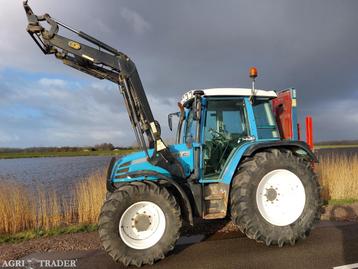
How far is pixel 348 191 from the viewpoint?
962 centimetres

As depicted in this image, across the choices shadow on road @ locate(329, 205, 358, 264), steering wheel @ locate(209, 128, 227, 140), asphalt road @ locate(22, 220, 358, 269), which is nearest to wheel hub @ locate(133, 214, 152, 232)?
asphalt road @ locate(22, 220, 358, 269)

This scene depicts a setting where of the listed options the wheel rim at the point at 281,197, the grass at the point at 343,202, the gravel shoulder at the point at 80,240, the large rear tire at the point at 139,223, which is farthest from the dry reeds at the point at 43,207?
the wheel rim at the point at 281,197

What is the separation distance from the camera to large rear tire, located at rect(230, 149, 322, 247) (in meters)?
4.84

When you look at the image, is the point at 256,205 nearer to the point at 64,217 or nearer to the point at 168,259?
the point at 168,259

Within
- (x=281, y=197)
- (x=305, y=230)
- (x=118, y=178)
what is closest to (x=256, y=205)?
(x=281, y=197)

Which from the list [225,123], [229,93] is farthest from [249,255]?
[229,93]

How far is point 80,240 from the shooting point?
587cm

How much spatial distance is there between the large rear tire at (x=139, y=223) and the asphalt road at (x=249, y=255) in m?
0.23

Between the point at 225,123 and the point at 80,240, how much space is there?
11.1 ft

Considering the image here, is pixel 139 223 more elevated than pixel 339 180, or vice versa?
pixel 339 180

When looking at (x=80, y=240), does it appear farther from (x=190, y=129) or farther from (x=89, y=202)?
(x=190, y=129)

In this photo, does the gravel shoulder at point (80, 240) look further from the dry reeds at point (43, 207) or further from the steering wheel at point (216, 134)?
the steering wheel at point (216, 134)

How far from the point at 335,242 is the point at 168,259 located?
8.74 ft

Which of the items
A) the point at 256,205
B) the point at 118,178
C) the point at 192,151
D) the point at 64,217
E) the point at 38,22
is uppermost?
the point at 38,22
